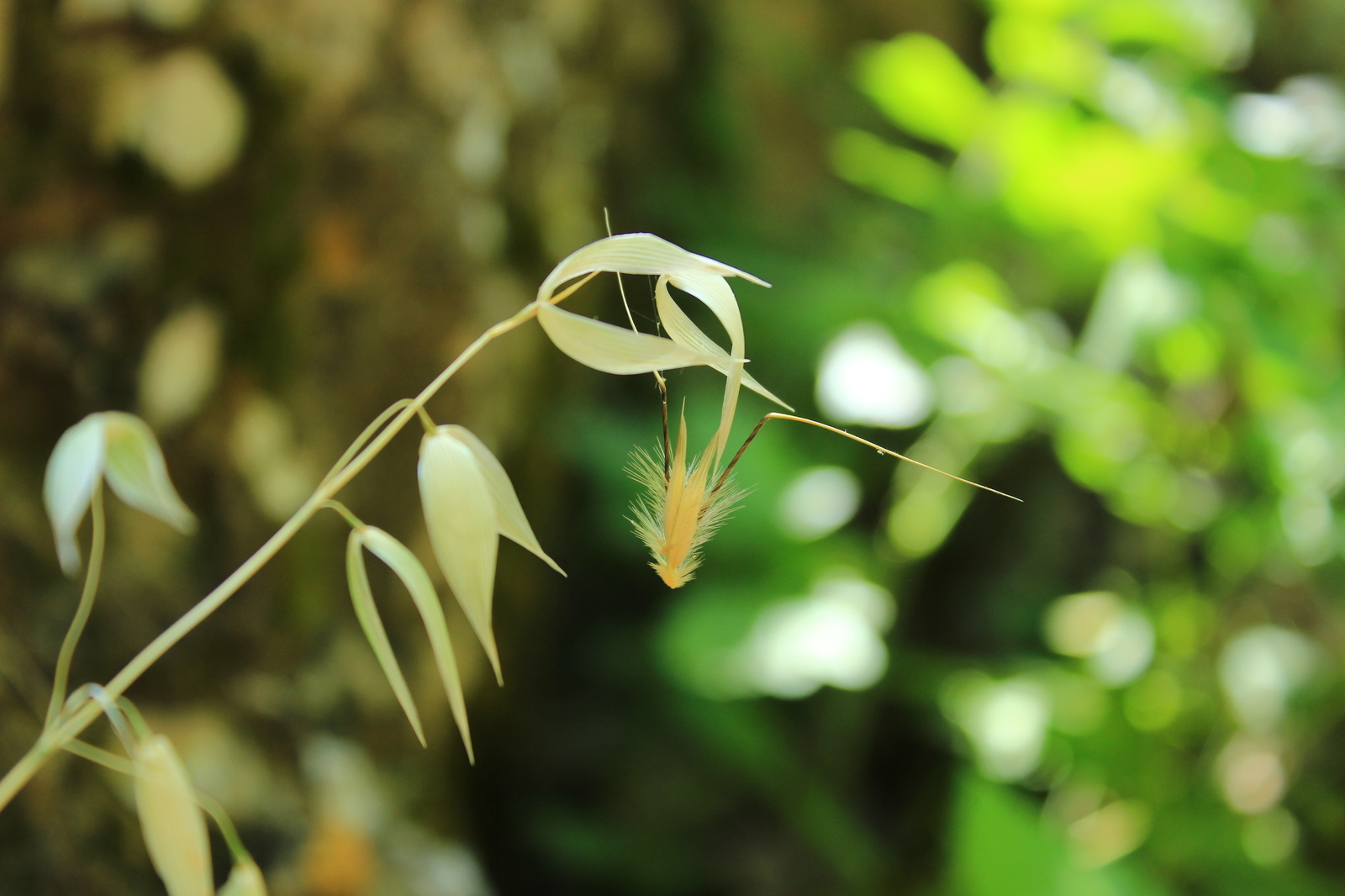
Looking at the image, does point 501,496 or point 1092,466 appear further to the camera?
point 1092,466

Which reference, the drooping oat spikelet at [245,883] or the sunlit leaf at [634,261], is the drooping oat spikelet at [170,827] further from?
the sunlit leaf at [634,261]

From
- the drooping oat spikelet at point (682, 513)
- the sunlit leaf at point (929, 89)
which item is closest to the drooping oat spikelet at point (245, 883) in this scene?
the drooping oat spikelet at point (682, 513)

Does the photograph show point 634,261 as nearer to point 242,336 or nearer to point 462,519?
point 462,519

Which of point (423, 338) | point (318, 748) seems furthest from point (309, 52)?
point (318, 748)

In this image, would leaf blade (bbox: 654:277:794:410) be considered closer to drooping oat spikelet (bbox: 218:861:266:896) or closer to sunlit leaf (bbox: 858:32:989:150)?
drooping oat spikelet (bbox: 218:861:266:896)

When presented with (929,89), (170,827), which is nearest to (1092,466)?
(929,89)

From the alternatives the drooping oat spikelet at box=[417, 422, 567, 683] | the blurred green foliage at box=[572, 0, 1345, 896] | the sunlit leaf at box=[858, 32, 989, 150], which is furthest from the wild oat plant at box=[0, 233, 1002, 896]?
the sunlit leaf at box=[858, 32, 989, 150]

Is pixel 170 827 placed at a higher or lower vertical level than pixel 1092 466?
higher
